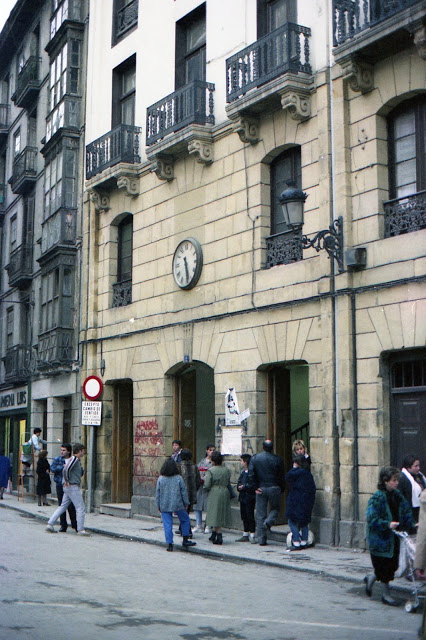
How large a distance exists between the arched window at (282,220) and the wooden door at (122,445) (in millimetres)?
7073

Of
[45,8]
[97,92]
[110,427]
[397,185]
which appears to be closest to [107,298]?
[110,427]

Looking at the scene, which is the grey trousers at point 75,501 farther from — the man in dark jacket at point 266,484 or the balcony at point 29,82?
the balcony at point 29,82

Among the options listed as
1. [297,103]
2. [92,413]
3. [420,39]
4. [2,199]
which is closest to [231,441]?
[92,413]

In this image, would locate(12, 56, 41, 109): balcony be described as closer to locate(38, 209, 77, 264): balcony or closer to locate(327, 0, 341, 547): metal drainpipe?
locate(38, 209, 77, 264): balcony

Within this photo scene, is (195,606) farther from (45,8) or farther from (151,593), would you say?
(45,8)

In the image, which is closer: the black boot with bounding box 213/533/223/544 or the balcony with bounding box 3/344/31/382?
the black boot with bounding box 213/533/223/544

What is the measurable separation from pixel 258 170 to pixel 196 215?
2385 millimetres

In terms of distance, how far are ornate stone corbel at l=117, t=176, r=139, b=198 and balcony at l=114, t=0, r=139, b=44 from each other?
4.15 metres

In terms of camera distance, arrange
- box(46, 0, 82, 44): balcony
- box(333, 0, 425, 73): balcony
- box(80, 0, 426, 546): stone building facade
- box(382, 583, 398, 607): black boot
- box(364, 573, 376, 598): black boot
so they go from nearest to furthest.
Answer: box(382, 583, 398, 607): black boot, box(364, 573, 376, 598): black boot, box(333, 0, 425, 73): balcony, box(80, 0, 426, 546): stone building facade, box(46, 0, 82, 44): balcony

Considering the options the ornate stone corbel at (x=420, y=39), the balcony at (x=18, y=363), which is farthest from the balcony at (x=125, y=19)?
the balcony at (x=18, y=363)

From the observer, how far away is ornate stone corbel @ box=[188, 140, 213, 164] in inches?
714

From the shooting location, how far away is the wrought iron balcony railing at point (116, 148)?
21.0 m

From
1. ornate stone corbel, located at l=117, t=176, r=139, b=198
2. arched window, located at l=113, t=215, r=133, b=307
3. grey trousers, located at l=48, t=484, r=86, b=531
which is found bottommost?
grey trousers, located at l=48, t=484, r=86, b=531

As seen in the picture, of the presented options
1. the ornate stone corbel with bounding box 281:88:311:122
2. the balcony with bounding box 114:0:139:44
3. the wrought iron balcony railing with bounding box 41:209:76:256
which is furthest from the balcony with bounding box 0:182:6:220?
the ornate stone corbel with bounding box 281:88:311:122
